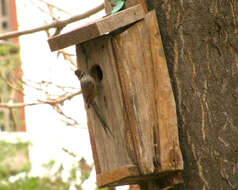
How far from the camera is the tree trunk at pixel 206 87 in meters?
2.61

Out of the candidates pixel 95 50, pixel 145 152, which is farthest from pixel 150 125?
pixel 95 50

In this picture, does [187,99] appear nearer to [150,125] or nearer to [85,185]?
[150,125]

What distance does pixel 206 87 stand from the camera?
265 centimetres

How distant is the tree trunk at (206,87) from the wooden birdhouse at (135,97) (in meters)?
0.06

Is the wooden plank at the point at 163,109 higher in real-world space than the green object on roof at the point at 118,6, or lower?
lower

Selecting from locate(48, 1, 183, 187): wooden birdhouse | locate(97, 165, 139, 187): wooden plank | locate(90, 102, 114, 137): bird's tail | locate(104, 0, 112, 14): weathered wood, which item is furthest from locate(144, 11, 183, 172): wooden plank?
locate(104, 0, 112, 14): weathered wood

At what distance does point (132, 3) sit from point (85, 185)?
3894mm

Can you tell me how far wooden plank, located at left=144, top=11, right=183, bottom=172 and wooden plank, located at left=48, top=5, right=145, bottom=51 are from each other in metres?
0.06

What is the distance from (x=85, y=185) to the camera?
646 centimetres

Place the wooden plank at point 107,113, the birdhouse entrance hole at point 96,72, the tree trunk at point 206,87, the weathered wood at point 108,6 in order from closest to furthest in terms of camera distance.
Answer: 1. the tree trunk at point 206,87
2. the wooden plank at point 107,113
3. the birdhouse entrance hole at point 96,72
4. the weathered wood at point 108,6

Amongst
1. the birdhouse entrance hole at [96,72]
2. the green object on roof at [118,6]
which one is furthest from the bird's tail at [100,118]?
the green object on roof at [118,6]

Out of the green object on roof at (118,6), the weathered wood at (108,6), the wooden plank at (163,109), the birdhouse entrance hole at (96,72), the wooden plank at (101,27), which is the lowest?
the wooden plank at (163,109)

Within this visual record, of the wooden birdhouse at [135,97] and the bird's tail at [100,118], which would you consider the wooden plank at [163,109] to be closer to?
the wooden birdhouse at [135,97]

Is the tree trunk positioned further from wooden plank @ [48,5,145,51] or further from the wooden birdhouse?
wooden plank @ [48,5,145,51]
